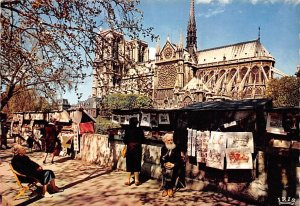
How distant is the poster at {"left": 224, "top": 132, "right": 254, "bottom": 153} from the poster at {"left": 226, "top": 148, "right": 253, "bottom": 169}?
0.34ft

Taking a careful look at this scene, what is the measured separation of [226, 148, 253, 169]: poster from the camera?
6.84 m

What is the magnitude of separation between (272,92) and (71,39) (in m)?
47.8

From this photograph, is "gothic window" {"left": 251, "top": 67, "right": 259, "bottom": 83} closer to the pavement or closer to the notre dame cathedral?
the notre dame cathedral

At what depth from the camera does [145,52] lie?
106 m

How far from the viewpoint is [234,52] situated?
7719cm

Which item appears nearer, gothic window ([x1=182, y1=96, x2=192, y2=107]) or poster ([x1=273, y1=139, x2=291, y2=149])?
poster ([x1=273, y1=139, x2=291, y2=149])

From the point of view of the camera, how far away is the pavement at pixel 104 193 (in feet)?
22.2

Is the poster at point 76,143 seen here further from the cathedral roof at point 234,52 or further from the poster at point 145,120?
the cathedral roof at point 234,52

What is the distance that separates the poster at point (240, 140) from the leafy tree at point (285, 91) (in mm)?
35080

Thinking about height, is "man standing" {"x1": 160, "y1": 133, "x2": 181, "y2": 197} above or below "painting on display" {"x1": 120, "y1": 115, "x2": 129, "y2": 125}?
below

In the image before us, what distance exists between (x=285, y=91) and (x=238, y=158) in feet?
138

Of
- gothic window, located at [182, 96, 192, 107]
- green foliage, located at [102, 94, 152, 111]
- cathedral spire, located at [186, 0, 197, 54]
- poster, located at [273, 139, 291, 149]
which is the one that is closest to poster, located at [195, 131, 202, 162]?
poster, located at [273, 139, 291, 149]

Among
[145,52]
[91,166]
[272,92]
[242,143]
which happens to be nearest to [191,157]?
[242,143]

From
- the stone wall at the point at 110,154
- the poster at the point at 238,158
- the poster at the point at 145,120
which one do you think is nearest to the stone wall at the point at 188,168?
the stone wall at the point at 110,154
